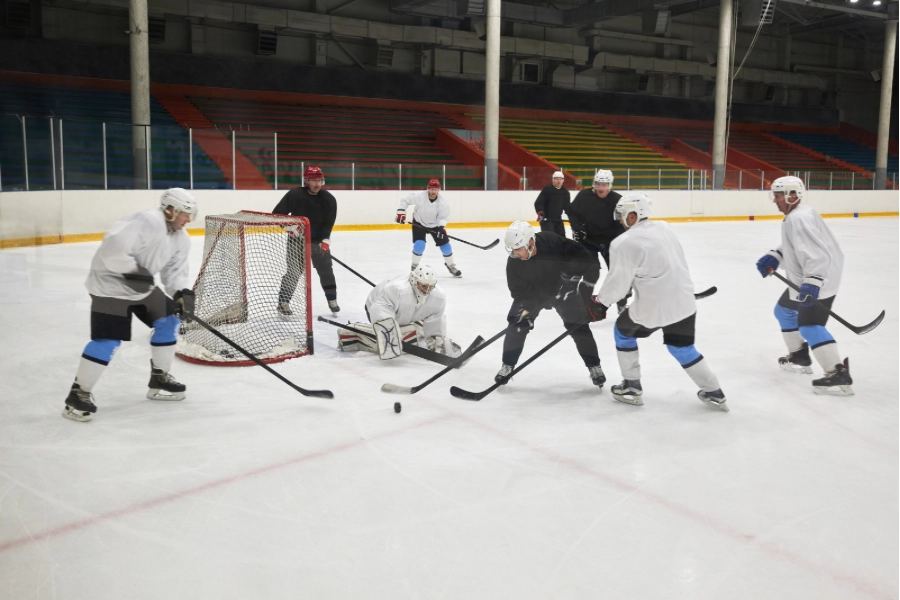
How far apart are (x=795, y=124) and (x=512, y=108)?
11163 millimetres

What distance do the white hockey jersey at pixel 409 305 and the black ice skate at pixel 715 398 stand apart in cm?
161

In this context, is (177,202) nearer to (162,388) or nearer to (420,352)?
(162,388)

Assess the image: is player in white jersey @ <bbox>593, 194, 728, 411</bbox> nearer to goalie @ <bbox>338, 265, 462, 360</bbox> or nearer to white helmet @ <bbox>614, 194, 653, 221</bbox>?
white helmet @ <bbox>614, 194, 653, 221</bbox>

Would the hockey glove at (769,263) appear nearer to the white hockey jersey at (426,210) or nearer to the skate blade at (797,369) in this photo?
the skate blade at (797,369)

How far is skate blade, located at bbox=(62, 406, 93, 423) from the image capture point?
347 centimetres

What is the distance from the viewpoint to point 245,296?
5473 mm

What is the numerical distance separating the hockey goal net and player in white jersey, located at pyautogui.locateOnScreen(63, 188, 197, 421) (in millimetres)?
1002

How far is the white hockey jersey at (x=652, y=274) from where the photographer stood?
11.4ft

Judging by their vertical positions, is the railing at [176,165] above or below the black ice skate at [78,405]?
above

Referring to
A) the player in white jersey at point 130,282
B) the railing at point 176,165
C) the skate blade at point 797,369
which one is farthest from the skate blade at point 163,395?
the railing at point 176,165

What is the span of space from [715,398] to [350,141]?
608 inches

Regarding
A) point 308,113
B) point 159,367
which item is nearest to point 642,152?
point 308,113

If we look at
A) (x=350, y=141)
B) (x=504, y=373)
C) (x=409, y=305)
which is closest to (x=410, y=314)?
(x=409, y=305)

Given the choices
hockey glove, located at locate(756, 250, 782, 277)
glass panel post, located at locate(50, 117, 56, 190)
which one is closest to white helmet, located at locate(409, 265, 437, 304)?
hockey glove, located at locate(756, 250, 782, 277)
